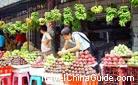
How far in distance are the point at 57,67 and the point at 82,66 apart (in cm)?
→ 78

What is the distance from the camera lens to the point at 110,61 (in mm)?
7242

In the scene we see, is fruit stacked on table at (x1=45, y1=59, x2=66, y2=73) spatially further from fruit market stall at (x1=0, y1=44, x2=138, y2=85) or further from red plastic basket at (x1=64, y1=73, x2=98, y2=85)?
red plastic basket at (x1=64, y1=73, x2=98, y2=85)

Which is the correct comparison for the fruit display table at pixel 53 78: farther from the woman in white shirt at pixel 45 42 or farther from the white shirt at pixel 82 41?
the woman in white shirt at pixel 45 42

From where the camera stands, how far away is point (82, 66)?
24.1 feet

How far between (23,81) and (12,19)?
7.85 m

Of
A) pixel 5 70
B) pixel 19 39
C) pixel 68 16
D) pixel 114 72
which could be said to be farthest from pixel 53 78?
pixel 19 39

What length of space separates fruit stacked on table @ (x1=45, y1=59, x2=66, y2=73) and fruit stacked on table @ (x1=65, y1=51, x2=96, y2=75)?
0.22 m

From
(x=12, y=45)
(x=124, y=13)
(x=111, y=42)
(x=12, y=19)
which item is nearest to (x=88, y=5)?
(x=111, y=42)

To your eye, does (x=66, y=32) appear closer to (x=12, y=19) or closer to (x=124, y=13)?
(x=124, y=13)

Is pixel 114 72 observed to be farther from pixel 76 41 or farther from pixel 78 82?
pixel 76 41

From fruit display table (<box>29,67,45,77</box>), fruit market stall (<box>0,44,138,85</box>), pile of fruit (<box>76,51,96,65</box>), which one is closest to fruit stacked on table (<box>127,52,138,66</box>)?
fruit market stall (<box>0,44,138,85</box>)

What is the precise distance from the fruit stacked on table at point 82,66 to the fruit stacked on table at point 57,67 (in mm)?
225

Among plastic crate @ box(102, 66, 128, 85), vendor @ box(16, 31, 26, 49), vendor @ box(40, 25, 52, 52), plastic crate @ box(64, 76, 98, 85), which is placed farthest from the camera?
vendor @ box(16, 31, 26, 49)

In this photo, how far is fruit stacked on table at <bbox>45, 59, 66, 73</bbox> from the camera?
7.77 meters
